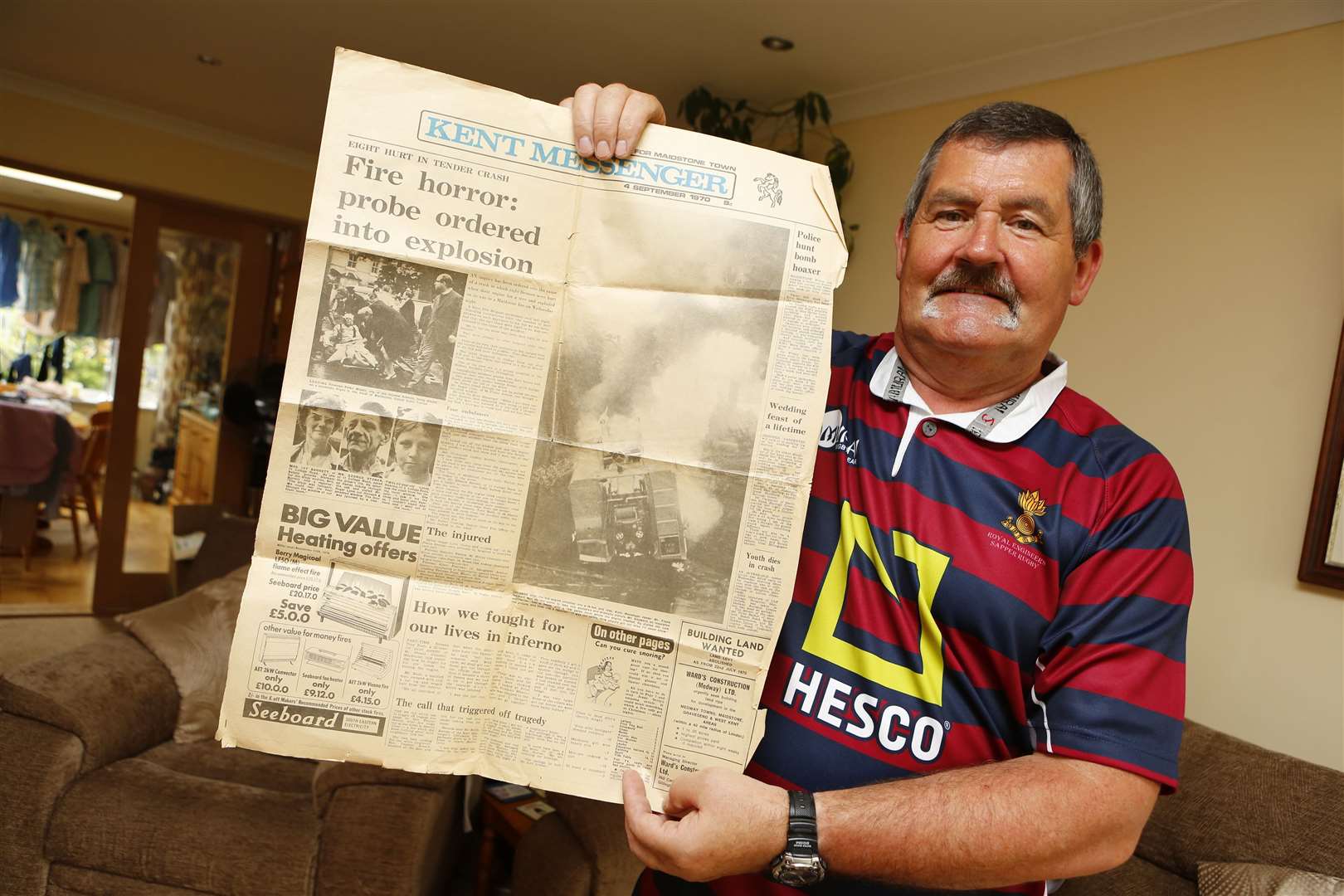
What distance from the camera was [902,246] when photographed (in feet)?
3.55

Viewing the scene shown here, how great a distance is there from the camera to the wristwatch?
77cm

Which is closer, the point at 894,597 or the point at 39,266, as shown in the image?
the point at 894,597

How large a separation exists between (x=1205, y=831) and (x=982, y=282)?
1.36 meters

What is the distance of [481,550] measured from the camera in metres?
0.82

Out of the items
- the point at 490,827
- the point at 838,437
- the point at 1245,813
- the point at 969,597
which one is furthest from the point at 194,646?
the point at 1245,813

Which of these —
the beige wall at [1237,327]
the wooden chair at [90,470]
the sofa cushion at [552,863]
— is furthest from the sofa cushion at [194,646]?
the wooden chair at [90,470]

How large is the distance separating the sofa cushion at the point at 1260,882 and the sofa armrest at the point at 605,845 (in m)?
1.12

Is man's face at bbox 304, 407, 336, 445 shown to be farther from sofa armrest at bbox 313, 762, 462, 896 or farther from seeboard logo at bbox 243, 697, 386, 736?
sofa armrest at bbox 313, 762, 462, 896

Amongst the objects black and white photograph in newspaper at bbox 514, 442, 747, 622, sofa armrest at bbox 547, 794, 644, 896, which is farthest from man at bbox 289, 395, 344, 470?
sofa armrest at bbox 547, 794, 644, 896

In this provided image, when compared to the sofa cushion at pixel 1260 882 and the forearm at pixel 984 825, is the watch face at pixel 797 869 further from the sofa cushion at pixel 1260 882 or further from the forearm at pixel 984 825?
the sofa cushion at pixel 1260 882

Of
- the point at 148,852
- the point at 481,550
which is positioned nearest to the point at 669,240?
the point at 481,550

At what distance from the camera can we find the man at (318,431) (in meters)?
0.79

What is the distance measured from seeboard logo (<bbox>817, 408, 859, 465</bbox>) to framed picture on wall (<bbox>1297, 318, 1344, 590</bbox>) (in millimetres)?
1685

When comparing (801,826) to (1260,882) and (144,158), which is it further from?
(144,158)
